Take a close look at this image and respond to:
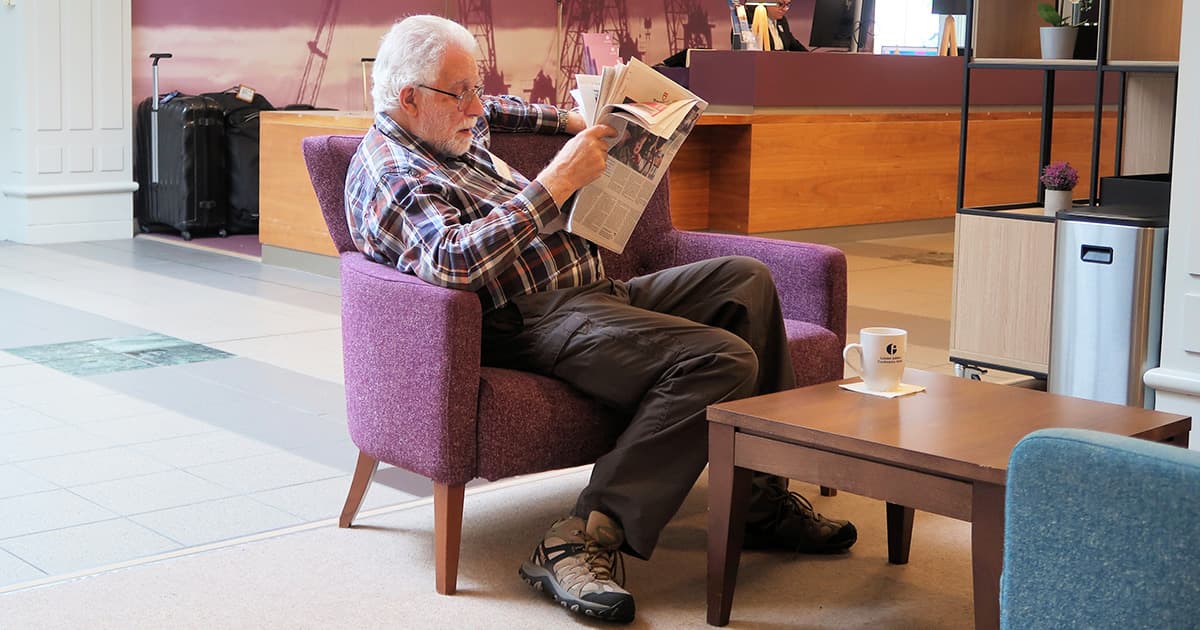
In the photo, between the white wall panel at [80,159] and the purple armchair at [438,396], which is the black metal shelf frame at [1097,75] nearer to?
the purple armchair at [438,396]

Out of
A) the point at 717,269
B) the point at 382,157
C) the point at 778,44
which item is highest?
the point at 778,44

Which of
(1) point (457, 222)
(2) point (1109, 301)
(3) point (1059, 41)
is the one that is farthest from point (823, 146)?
(1) point (457, 222)

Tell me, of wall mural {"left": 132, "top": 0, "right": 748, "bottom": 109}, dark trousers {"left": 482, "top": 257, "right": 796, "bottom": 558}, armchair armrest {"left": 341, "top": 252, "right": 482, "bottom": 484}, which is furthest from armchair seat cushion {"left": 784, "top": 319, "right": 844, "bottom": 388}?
wall mural {"left": 132, "top": 0, "right": 748, "bottom": 109}

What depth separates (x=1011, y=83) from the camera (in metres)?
8.30

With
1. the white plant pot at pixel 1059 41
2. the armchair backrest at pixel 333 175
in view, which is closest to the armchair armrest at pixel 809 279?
the armchair backrest at pixel 333 175

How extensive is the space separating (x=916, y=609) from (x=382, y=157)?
1185mm

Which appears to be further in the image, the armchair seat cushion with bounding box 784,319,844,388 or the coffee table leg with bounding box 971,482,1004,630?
the armchair seat cushion with bounding box 784,319,844,388

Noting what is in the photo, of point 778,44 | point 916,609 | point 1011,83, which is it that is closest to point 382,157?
point 916,609

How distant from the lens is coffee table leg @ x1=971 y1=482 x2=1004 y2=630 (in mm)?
1765

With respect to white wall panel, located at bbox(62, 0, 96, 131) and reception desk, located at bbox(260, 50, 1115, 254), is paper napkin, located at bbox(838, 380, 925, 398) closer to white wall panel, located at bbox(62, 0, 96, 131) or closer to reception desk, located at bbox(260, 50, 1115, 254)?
reception desk, located at bbox(260, 50, 1115, 254)

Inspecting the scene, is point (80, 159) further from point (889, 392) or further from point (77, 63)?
point (889, 392)

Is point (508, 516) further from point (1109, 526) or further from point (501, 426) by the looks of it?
point (1109, 526)

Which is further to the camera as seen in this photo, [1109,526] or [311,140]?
[311,140]

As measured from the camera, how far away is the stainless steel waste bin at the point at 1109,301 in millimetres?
3266
